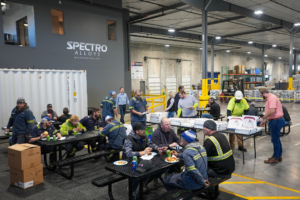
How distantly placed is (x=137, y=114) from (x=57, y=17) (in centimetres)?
826

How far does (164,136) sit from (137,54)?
23.1 meters

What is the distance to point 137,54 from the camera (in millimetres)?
27453

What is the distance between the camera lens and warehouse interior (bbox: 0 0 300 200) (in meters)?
5.24

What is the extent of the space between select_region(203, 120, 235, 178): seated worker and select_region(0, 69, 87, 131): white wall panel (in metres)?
7.91

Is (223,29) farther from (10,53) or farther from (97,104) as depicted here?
(10,53)

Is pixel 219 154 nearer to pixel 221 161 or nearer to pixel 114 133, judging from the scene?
pixel 221 161

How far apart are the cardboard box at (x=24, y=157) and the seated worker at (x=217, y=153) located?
12.1 feet

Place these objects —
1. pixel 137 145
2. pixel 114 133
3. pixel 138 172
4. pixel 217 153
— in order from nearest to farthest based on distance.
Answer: pixel 138 172, pixel 217 153, pixel 137 145, pixel 114 133

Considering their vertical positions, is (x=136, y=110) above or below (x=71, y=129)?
above

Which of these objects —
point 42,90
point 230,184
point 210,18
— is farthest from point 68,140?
point 210,18

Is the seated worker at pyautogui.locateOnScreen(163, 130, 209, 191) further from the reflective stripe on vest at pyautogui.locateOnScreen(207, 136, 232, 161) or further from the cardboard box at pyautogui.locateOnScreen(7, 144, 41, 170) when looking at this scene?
the cardboard box at pyautogui.locateOnScreen(7, 144, 41, 170)

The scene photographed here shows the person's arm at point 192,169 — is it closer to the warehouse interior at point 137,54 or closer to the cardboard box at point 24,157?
the warehouse interior at point 137,54

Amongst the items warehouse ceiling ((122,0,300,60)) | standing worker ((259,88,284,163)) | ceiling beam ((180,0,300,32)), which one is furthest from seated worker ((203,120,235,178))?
warehouse ceiling ((122,0,300,60))

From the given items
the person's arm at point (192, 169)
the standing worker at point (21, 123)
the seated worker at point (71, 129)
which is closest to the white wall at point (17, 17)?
the standing worker at point (21, 123)
